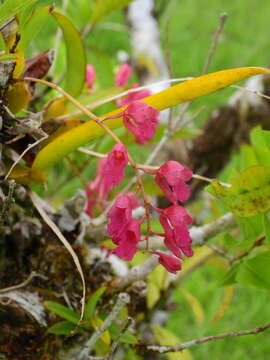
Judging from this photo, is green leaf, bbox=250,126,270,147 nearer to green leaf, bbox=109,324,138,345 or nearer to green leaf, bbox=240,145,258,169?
green leaf, bbox=240,145,258,169

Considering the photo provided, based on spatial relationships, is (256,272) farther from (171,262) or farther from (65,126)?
(65,126)

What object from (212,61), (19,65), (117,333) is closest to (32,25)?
(19,65)

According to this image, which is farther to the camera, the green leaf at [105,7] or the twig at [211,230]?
the green leaf at [105,7]

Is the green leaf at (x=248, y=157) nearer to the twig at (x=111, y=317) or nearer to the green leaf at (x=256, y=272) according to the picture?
the green leaf at (x=256, y=272)

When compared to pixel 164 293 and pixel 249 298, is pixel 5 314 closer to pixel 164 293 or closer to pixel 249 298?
pixel 164 293

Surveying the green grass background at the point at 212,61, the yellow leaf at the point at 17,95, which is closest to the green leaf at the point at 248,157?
the yellow leaf at the point at 17,95

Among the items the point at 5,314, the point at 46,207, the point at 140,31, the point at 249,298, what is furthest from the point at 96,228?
the point at 249,298
